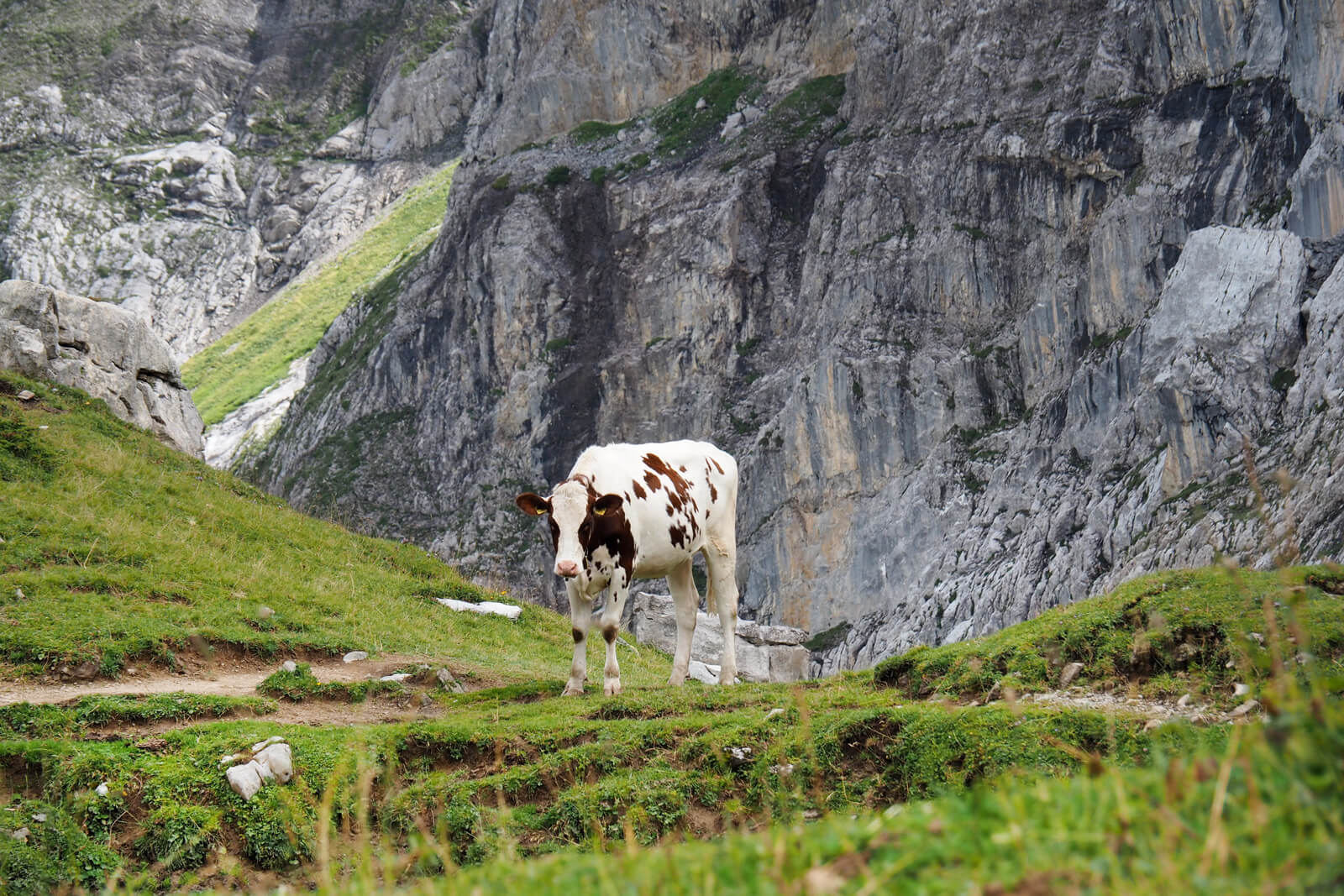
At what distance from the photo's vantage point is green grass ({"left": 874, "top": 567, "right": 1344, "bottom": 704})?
975 cm

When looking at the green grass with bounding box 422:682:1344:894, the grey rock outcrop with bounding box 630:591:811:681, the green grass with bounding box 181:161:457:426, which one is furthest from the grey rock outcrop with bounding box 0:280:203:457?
the green grass with bounding box 181:161:457:426

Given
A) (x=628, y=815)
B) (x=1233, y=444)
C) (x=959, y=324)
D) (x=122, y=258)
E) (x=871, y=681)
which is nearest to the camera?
(x=628, y=815)

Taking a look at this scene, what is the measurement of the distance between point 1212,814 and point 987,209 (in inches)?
2499

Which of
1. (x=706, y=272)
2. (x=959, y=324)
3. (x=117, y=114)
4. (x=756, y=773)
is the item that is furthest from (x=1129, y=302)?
(x=117, y=114)

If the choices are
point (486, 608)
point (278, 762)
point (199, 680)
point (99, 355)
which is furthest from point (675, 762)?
point (99, 355)

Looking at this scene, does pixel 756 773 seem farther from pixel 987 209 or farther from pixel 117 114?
pixel 117 114

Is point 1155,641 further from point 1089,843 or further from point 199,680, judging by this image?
point 199,680

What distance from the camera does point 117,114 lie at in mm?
143125

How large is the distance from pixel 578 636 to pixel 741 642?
12.7 m

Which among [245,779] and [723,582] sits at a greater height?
[245,779]

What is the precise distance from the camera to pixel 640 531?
1405 centimetres

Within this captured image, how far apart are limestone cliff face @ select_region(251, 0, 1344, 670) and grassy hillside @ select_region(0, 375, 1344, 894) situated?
19.9 meters

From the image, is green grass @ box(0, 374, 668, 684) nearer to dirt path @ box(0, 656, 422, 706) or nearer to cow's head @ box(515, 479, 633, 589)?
dirt path @ box(0, 656, 422, 706)

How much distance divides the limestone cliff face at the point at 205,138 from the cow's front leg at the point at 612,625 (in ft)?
422
